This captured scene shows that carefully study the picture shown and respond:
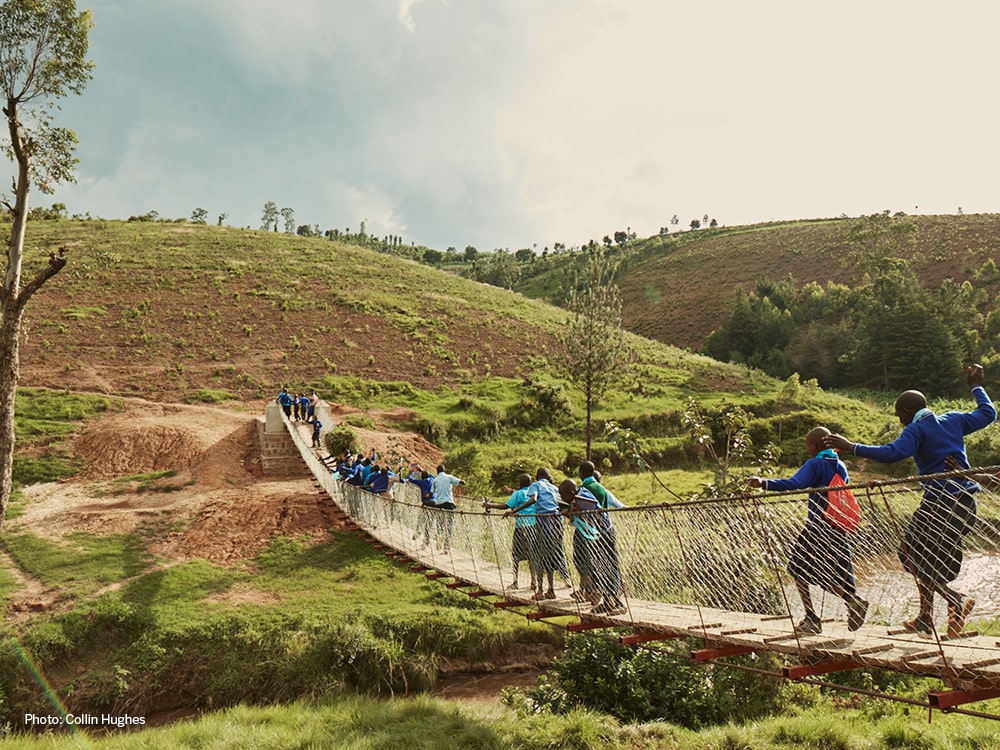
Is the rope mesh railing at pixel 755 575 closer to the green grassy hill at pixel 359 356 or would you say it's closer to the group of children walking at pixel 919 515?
the group of children walking at pixel 919 515

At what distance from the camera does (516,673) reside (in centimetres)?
843

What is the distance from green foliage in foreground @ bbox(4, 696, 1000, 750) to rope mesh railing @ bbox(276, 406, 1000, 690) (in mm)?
1391

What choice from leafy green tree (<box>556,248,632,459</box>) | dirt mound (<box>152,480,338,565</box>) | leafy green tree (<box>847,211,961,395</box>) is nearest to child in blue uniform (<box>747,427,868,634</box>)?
dirt mound (<box>152,480,338,565</box>)

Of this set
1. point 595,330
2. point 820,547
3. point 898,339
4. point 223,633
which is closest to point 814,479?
point 820,547

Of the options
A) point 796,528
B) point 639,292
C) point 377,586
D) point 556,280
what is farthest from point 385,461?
point 556,280

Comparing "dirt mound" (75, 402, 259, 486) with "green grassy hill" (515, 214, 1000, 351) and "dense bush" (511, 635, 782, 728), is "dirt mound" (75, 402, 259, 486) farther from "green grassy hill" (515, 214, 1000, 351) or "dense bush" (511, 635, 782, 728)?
"green grassy hill" (515, 214, 1000, 351)

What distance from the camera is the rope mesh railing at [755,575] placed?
10.1ft

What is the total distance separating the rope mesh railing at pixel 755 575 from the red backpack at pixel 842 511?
0.32 ft

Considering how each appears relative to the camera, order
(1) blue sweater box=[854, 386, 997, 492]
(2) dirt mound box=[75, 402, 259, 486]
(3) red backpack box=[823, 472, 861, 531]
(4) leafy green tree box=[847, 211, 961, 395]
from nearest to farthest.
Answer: (1) blue sweater box=[854, 386, 997, 492] → (3) red backpack box=[823, 472, 861, 531] → (2) dirt mound box=[75, 402, 259, 486] → (4) leafy green tree box=[847, 211, 961, 395]

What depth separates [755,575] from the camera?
4.98 metres

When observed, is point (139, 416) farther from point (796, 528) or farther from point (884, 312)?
point (884, 312)

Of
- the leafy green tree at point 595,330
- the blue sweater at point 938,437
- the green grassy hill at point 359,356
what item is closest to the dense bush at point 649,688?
the blue sweater at point 938,437

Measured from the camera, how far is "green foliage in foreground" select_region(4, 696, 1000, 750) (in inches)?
229

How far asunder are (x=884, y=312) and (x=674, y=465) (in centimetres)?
2324
